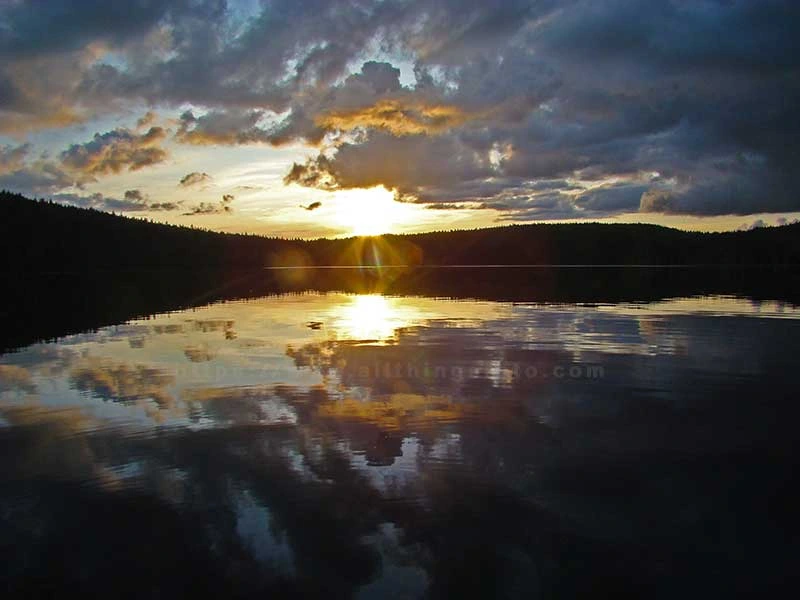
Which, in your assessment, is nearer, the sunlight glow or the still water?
the still water

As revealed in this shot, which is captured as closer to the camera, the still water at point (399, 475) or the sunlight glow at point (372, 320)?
the still water at point (399, 475)

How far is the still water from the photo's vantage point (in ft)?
27.6

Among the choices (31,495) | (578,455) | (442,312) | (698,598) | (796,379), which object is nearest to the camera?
(698,598)

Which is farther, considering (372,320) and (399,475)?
(372,320)

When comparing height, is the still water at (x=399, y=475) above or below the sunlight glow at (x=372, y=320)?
above

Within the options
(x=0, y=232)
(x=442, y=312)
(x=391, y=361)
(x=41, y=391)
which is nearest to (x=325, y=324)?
(x=442, y=312)

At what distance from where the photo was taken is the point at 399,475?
A: 11695 millimetres

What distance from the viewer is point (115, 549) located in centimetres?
902

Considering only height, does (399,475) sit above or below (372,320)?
above

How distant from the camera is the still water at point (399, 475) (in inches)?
331

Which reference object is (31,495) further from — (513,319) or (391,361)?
(513,319)

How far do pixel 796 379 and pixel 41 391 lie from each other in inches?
958

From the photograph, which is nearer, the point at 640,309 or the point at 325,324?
the point at 325,324

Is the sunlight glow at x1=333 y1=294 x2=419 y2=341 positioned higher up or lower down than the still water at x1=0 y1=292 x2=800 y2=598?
lower down
